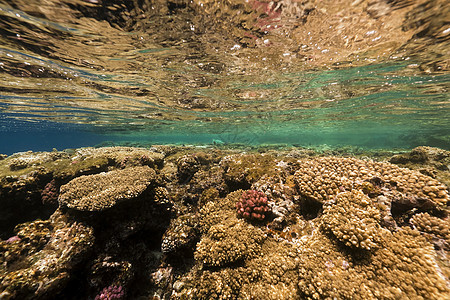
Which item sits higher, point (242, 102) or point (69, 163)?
point (242, 102)

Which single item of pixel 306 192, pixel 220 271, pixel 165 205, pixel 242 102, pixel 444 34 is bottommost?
pixel 220 271

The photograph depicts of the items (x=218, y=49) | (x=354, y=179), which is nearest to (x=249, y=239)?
(x=354, y=179)

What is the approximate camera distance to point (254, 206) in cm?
579

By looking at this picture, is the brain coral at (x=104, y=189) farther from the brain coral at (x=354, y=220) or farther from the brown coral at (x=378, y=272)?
the brain coral at (x=354, y=220)

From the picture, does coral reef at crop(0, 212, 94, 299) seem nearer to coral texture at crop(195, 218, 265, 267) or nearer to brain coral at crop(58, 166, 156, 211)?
brain coral at crop(58, 166, 156, 211)

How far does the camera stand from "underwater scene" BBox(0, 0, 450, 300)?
413 centimetres

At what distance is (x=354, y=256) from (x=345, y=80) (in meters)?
16.2

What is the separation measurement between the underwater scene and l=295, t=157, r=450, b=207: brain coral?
0.13 feet

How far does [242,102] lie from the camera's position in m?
20.5

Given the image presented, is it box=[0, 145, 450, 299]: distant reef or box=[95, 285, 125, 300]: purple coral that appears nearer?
box=[0, 145, 450, 299]: distant reef

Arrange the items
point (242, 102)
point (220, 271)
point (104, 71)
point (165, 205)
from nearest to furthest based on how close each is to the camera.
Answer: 1. point (220, 271)
2. point (165, 205)
3. point (104, 71)
4. point (242, 102)

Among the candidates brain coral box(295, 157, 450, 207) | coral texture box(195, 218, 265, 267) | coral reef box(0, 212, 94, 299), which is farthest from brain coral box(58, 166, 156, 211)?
brain coral box(295, 157, 450, 207)

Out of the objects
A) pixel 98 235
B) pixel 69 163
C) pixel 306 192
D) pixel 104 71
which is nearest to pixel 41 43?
pixel 104 71

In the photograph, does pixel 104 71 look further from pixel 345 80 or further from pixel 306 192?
pixel 345 80
